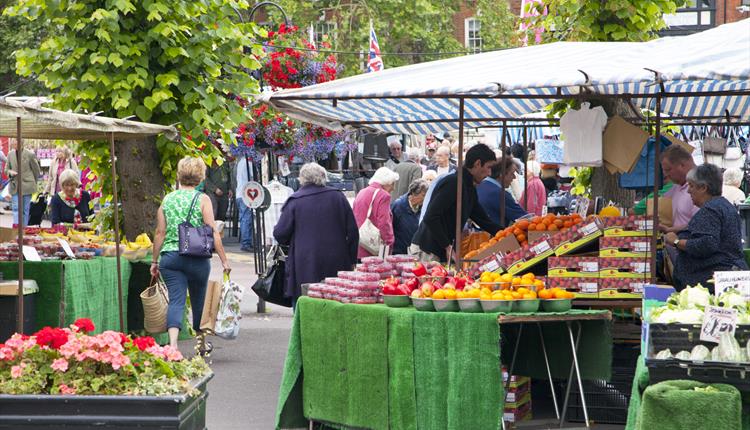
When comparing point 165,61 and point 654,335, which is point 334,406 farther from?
point 165,61

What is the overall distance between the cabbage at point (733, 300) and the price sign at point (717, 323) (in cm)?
19

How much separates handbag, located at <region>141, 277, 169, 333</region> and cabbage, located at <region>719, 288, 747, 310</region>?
599 centimetres

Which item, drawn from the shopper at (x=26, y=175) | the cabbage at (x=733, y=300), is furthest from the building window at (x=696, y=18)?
the cabbage at (x=733, y=300)

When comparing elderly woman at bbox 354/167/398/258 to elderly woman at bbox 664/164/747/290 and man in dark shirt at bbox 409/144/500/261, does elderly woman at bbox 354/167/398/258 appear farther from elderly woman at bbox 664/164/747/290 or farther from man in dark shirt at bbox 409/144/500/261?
elderly woman at bbox 664/164/747/290

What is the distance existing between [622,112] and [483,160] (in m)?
2.56

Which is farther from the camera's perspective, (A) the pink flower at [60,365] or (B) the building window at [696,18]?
(B) the building window at [696,18]

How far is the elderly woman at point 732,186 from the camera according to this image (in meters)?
16.5

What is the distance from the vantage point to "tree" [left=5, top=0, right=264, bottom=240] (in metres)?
12.6

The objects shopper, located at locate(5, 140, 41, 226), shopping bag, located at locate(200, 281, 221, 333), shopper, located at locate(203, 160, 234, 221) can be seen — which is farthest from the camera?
shopper, located at locate(203, 160, 234, 221)

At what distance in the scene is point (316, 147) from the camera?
1808 centimetres

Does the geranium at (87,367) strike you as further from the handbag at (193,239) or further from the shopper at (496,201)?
the shopper at (496,201)

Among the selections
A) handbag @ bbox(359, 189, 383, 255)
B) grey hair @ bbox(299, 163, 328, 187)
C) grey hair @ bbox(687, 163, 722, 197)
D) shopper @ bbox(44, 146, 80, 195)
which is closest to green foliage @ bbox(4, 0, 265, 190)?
handbag @ bbox(359, 189, 383, 255)

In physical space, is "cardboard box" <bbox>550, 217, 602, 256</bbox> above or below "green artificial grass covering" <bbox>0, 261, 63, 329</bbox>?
above

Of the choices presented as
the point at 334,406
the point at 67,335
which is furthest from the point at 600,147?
the point at 67,335
